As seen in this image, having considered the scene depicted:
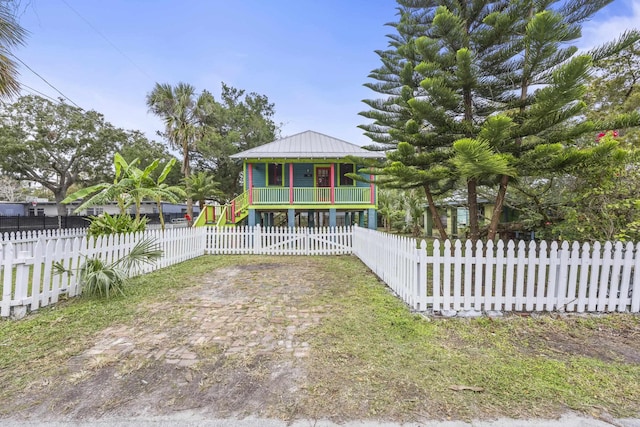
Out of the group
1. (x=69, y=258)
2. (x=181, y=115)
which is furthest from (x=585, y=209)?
(x=181, y=115)

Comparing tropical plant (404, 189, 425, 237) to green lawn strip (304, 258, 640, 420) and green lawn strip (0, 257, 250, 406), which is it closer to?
green lawn strip (304, 258, 640, 420)

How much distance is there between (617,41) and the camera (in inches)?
186

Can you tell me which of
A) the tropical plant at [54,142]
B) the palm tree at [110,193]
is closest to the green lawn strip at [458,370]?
the palm tree at [110,193]

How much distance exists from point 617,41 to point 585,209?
2703 mm

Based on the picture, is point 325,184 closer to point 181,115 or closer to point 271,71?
point 271,71

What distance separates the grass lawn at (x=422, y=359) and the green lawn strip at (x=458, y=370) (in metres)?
0.01

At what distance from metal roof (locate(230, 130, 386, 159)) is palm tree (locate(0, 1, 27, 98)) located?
934 cm

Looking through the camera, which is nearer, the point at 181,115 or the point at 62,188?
the point at 181,115

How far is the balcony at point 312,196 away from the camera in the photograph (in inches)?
578

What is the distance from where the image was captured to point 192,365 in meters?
3.04

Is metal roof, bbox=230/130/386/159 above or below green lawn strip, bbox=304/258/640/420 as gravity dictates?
above

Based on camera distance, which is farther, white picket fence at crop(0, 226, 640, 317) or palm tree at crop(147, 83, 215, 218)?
palm tree at crop(147, 83, 215, 218)

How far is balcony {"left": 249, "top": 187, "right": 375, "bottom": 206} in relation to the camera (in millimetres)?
14688

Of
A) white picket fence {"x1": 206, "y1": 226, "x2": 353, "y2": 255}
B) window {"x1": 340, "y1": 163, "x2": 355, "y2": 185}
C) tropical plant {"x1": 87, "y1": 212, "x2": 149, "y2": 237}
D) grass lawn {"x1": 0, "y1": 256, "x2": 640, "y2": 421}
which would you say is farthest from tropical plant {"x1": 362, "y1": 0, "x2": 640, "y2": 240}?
window {"x1": 340, "y1": 163, "x2": 355, "y2": 185}
